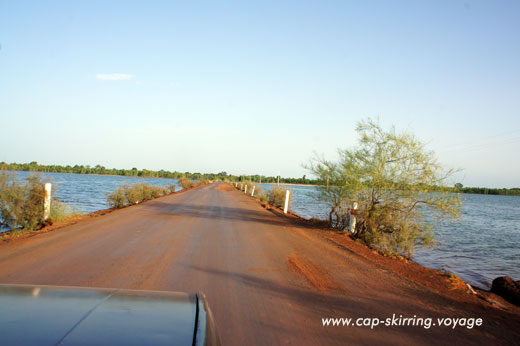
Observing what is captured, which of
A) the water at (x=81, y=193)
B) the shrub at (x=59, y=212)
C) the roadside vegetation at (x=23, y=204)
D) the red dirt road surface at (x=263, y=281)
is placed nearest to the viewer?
the red dirt road surface at (x=263, y=281)

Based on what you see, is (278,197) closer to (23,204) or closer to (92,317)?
(23,204)

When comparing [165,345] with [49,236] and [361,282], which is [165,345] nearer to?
[361,282]

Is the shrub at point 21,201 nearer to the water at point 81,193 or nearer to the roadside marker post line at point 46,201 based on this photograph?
→ the roadside marker post line at point 46,201

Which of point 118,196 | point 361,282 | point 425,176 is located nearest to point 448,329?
point 361,282

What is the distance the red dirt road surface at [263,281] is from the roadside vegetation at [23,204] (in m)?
2.38

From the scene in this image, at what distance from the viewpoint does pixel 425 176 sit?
11.9 meters

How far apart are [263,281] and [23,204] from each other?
975cm

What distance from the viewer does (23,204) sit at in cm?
1183

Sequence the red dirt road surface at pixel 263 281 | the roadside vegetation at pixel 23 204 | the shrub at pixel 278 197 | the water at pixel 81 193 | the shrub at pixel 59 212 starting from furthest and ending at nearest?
the shrub at pixel 278 197 < the water at pixel 81 193 < the shrub at pixel 59 212 < the roadside vegetation at pixel 23 204 < the red dirt road surface at pixel 263 281

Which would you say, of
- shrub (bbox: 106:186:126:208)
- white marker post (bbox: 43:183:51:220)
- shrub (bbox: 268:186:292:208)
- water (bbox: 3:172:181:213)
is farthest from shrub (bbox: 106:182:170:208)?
shrub (bbox: 268:186:292:208)

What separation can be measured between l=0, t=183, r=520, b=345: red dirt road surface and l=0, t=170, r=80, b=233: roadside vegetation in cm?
238

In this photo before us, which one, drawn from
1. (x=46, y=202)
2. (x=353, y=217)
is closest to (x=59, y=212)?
(x=46, y=202)

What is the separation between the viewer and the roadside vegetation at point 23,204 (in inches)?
452

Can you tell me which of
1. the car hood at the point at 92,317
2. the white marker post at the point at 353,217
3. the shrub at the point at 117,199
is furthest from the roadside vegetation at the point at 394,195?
the shrub at the point at 117,199
